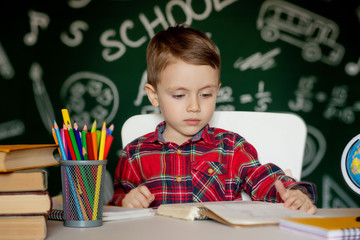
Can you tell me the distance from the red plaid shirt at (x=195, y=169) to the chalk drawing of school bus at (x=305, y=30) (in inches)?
61.8

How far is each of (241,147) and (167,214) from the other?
52 cm

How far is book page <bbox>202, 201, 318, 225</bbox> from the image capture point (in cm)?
78

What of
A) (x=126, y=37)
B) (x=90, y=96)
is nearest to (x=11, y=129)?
(x=90, y=96)

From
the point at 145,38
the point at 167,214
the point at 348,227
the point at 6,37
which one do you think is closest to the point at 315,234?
the point at 348,227

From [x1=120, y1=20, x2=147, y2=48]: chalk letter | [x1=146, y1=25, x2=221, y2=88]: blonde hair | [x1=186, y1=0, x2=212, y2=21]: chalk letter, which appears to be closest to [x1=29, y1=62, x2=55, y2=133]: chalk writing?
[x1=120, y1=20, x2=147, y2=48]: chalk letter

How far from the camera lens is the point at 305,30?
2.83 metres

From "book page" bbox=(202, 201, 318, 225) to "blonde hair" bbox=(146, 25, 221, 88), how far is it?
0.57m

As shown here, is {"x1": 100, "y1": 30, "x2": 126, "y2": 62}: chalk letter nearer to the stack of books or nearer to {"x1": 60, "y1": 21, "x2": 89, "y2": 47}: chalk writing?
{"x1": 60, "y1": 21, "x2": 89, "y2": 47}: chalk writing

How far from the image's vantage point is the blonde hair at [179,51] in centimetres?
137

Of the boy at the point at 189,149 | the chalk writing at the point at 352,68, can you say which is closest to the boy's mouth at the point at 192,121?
the boy at the point at 189,149

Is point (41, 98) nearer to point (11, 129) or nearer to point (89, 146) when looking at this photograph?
point (11, 129)

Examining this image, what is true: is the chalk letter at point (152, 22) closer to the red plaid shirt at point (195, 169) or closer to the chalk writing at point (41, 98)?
the chalk writing at point (41, 98)

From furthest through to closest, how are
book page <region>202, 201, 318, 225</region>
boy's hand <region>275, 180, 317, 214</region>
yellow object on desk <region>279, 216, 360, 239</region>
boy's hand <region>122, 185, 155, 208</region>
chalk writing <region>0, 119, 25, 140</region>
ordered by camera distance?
1. chalk writing <region>0, 119, 25, 140</region>
2. boy's hand <region>122, 185, 155, 208</region>
3. boy's hand <region>275, 180, 317, 214</region>
4. book page <region>202, 201, 318, 225</region>
5. yellow object on desk <region>279, 216, 360, 239</region>

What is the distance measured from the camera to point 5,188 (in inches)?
29.1
